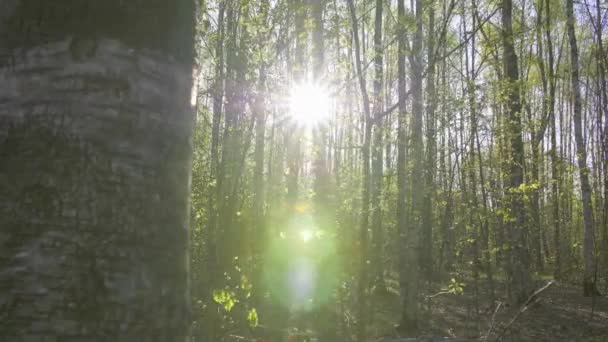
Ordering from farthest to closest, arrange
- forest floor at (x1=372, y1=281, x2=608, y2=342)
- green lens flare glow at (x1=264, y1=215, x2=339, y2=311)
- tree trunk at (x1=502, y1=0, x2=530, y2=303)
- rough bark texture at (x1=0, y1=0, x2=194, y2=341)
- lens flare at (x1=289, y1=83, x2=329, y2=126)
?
tree trunk at (x1=502, y1=0, x2=530, y2=303) < lens flare at (x1=289, y1=83, x2=329, y2=126) < forest floor at (x1=372, y1=281, x2=608, y2=342) < green lens flare glow at (x1=264, y1=215, x2=339, y2=311) < rough bark texture at (x1=0, y1=0, x2=194, y2=341)

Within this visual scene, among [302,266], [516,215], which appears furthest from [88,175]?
[516,215]

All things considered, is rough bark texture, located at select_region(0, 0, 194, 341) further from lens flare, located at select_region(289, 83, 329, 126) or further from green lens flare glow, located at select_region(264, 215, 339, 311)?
lens flare, located at select_region(289, 83, 329, 126)

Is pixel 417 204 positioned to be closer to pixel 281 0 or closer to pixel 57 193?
pixel 281 0

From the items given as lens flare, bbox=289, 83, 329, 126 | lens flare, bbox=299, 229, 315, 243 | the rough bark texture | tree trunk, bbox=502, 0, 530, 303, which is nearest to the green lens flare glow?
lens flare, bbox=299, 229, 315, 243

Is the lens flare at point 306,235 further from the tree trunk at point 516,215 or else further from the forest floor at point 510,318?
the tree trunk at point 516,215

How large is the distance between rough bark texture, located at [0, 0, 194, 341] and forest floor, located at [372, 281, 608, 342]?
5225 mm

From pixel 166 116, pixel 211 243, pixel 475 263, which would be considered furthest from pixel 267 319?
pixel 166 116

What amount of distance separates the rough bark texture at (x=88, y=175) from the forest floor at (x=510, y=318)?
206 inches

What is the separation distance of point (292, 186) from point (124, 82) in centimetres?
774

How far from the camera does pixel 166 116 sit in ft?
2.66

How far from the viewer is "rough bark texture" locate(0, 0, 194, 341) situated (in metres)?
0.69

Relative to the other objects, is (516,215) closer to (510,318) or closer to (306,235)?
(510,318)

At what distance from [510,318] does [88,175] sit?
27.3 ft

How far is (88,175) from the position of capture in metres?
0.72
